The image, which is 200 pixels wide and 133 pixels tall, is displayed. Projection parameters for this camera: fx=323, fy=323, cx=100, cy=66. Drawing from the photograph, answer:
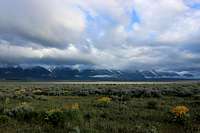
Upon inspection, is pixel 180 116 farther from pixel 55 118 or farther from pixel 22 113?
pixel 22 113

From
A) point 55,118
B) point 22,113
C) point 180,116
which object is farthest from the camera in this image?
point 22,113

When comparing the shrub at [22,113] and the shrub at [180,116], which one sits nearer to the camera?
the shrub at [180,116]

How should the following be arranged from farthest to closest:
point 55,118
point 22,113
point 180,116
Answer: point 22,113 < point 180,116 < point 55,118

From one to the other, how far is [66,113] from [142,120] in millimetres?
3835

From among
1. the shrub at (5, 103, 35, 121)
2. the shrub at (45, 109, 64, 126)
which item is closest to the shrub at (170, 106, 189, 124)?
A: the shrub at (45, 109, 64, 126)

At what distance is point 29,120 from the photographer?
15.8 m

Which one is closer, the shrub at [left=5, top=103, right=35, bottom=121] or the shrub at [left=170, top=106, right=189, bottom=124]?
the shrub at [left=170, top=106, right=189, bottom=124]

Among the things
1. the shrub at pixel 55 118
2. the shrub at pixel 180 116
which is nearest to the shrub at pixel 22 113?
the shrub at pixel 55 118

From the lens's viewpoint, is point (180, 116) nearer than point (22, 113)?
Yes

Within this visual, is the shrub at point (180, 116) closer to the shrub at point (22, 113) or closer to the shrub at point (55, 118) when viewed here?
the shrub at point (55, 118)

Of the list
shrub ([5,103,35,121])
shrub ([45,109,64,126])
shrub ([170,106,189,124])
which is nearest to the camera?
shrub ([45,109,64,126])

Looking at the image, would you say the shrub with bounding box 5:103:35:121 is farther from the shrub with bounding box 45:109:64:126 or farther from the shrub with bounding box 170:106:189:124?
the shrub with bounding box 170:106:189:124

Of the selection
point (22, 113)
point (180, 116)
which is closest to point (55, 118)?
point (22, 113)

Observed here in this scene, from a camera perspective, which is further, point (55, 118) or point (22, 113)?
point (22, 113)
